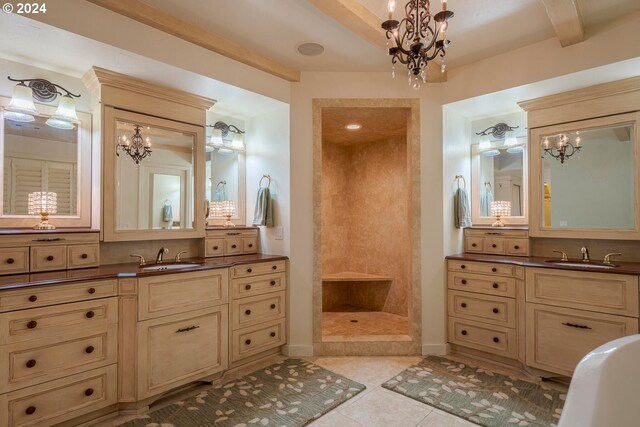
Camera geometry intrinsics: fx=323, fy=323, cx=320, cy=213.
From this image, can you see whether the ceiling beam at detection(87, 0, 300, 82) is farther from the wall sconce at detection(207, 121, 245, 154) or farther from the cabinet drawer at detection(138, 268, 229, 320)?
the cabinet drawer at detection(138, 268, 229, 320)

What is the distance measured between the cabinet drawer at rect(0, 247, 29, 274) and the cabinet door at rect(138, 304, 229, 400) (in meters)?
0.81

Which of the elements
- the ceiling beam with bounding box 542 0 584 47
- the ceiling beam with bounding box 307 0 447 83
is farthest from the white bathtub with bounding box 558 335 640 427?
the ceiling beam with bounding box 307 0 447 83

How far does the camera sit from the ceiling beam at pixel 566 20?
2.06 m

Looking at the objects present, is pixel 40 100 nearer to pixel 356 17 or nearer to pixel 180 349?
pixel 180 349

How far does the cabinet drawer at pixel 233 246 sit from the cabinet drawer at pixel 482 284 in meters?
2.12

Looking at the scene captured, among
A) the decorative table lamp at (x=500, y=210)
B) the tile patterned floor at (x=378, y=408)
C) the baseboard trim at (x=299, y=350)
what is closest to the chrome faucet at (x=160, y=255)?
the tile patterned floor at (x=378, y=408)

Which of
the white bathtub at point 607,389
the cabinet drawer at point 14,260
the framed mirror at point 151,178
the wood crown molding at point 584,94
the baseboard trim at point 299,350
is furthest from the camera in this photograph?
the baseboard trim at point 299,350

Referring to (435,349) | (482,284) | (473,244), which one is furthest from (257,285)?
(473,244)

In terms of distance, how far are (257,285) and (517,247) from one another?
2549mm

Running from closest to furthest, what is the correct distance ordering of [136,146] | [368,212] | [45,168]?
[45,168], [136,146], [368,212]

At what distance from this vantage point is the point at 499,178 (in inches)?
136

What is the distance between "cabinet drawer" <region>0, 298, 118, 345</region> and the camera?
68.0 inches

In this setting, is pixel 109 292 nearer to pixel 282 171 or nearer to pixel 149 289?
pixel 149 289

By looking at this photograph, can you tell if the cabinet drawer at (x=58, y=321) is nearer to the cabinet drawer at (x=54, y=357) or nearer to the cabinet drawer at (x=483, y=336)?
the cabinet drawer at (x=54, y=357)
